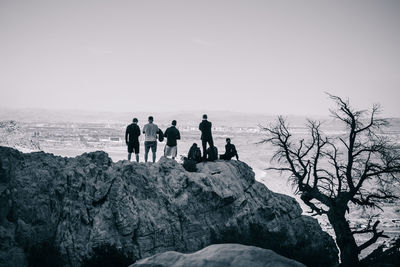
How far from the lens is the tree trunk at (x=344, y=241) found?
13.4 m

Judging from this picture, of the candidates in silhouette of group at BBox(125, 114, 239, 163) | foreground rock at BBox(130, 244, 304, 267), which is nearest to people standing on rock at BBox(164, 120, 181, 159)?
silhouette of group at BBox(125, 114, 239, 163)

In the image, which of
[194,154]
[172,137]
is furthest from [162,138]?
Answer: [194,154]

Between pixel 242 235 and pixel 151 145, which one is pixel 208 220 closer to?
pixel 242 235

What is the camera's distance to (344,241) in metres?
13.8

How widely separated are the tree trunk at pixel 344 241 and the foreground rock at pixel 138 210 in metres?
0.78

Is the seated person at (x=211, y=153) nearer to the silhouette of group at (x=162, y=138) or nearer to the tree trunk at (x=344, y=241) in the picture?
the silhouette of group at (x=162, y=138)

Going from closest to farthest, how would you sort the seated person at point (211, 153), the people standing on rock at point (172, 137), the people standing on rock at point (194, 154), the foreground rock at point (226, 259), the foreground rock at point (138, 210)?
the foreground rock at point (226, 259)
the foreground rock at point (138, 210)
the people standing on rock at point (172, 137)
the people standing on rock at point (194, 154)
the seated person at point (211, 153)

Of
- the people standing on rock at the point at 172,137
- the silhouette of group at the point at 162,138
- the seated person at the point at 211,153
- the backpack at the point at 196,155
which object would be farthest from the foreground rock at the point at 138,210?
the people standing on rock at the point at 172,137

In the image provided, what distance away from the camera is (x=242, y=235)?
1240 cm

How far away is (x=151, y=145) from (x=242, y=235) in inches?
228

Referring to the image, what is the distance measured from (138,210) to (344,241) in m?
9.89

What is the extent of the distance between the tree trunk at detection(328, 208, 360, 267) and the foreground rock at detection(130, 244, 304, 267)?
9.71 metres

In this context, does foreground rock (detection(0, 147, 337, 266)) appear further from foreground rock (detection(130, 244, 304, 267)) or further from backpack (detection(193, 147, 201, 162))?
foreground rock (detection(130, 244, 304, 267))

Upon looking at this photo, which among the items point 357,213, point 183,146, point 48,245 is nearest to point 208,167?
point 48,245
